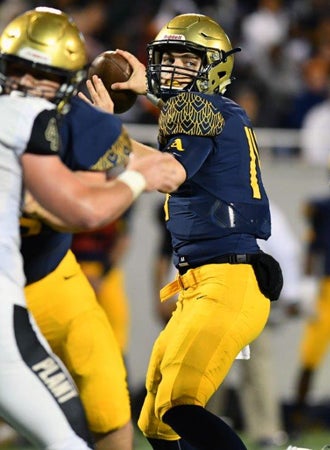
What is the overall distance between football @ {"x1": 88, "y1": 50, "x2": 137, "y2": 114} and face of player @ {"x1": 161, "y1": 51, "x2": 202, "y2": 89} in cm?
16

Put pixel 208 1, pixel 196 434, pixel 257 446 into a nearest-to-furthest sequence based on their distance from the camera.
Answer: pixel 196 434 < pixel 257 446 < pixel 208 1

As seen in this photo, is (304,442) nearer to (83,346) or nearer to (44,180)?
(83,346)

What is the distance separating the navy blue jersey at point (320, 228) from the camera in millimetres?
7293

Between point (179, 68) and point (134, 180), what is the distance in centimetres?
90

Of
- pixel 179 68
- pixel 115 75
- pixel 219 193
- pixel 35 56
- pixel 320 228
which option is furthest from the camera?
pixel 320 228

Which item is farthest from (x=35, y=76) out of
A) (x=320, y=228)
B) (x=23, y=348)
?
(x=320, y=228)

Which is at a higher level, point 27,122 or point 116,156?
point 27,122

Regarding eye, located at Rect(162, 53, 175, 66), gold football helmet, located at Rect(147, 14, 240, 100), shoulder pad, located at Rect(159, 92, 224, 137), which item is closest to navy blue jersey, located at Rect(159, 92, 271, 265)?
shoulder pad, located at Rect(159, 92, 224, 137)

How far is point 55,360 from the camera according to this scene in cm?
351

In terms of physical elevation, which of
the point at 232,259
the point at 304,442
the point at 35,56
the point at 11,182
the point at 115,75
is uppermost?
the point at 35,56

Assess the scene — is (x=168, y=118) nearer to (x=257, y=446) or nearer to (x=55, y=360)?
(x=55, y=360)

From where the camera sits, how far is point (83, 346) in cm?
434

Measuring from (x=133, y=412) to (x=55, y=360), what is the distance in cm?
373

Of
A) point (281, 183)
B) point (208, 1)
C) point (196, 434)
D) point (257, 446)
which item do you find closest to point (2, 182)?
point (196, 434)
